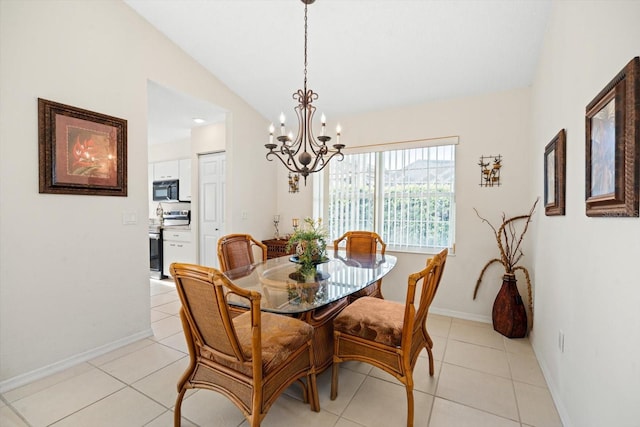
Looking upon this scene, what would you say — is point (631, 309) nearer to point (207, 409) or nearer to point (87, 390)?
point (207, 409)

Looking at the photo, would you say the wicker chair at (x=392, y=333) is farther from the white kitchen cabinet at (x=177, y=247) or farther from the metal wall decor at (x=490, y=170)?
the white kitchen cabinet at (x=177, y=247)

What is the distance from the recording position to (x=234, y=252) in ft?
8.67

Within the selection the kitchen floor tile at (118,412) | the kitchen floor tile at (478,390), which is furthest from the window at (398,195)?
the kitchen floor tile at (118,412)

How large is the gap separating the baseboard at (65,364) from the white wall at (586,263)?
3272mm

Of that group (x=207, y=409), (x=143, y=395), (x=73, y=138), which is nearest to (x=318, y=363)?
(x=207, y=409)

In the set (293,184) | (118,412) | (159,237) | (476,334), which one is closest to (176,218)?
(159,237)

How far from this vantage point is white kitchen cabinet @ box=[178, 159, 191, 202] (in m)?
4.87

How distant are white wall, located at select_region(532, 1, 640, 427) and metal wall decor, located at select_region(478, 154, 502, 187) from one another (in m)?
0.79

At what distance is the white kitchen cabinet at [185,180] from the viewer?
487cm

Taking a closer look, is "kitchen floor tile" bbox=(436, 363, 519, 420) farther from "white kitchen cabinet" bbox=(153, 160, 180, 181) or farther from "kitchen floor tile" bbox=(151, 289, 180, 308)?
"white kitchen cabinet" bbox=(153, 160, 180, 181)

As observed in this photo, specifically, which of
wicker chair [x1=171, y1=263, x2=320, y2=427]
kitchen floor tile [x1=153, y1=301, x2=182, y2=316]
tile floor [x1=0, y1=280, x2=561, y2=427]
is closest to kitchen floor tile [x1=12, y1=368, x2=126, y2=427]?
tile floor [x1=0, y1=280, x2=561, y2=427]

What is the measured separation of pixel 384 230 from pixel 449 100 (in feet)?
5.61

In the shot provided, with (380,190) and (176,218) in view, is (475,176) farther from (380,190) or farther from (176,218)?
(176,218)

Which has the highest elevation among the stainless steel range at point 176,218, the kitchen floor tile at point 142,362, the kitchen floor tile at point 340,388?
the stainless steel range at point 176,218
